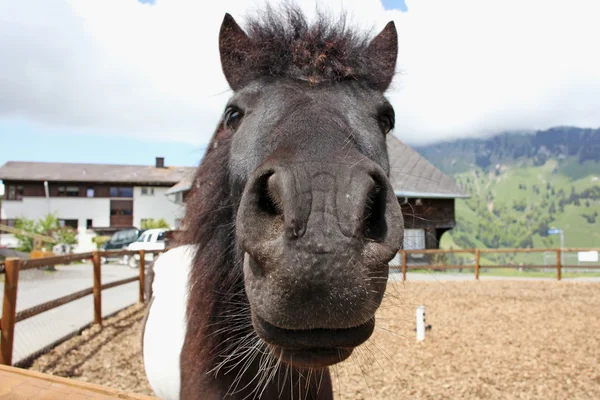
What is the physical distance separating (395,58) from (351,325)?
2.30 m

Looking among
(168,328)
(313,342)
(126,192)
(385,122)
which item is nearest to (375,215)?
(313,342)

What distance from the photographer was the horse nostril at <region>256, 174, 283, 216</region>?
152 centimetres

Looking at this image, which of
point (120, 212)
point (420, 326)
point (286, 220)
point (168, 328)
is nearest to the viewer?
point (286, 220)

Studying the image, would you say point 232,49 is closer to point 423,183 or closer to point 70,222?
point 423,183

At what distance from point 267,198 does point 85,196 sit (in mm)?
54551

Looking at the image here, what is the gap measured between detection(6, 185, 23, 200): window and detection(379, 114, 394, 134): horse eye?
56.7 meters

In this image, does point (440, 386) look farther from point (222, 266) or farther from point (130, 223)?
point (130, 223)

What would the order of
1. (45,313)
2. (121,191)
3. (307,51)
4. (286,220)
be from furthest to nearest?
(121,191) < (45,313) < (307,51) < (286,220)

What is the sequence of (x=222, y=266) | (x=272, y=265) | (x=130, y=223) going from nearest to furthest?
(x=272, y=265) < (x=222, y=266) < (x=130, y=223)

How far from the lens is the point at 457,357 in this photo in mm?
7102

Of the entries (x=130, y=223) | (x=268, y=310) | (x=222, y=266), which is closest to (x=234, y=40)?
(x=222, y=266)

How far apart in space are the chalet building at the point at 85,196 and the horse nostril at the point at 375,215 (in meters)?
47.0

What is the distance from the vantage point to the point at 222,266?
2.43m

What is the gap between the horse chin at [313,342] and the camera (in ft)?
4.90
